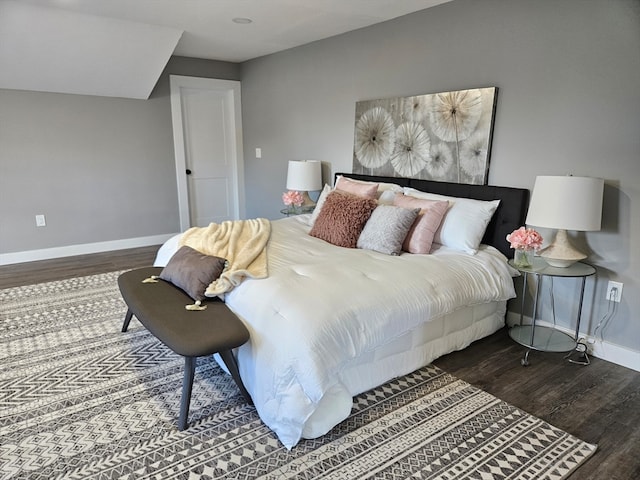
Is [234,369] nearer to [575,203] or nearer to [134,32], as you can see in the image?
[575,203]

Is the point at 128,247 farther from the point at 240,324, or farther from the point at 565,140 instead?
the point at 565,140

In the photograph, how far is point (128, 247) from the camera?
16.9ft

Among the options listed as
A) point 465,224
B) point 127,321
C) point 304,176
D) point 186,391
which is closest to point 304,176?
point 304,176

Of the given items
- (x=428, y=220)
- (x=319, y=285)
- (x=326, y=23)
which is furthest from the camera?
(x=326, y=23)

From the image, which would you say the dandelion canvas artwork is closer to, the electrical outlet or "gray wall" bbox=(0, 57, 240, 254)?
the electrical outlet

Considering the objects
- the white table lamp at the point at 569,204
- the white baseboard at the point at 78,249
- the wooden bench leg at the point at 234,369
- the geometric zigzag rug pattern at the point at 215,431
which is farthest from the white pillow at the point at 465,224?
the white baseboard at the point at 78,249

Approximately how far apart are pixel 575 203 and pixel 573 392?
3.38ft

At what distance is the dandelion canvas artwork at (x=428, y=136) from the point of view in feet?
9.81

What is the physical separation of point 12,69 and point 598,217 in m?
4.97

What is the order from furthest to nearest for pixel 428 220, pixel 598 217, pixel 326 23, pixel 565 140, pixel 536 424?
pixel 326 23 → pixel 428 220 → pixel 565 140 → pixel 598 217 → pixel 536 424

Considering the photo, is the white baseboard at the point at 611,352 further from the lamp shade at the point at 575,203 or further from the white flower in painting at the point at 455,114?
the white flower in painting at the point at 455,114

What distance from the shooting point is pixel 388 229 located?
2785 mm

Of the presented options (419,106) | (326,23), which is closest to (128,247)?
(326,23)

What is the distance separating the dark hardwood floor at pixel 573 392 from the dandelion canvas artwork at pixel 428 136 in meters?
1.27
